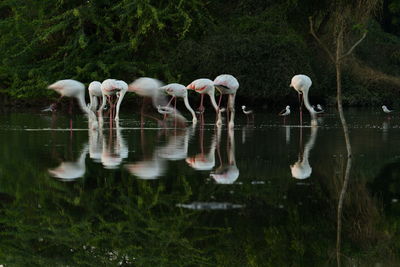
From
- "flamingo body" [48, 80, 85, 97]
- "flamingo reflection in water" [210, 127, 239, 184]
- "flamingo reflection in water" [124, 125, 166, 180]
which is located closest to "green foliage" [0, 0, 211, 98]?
"flamingo body" [48, 80, 85, 97]

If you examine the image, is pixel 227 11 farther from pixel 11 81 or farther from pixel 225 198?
pixel 225 198

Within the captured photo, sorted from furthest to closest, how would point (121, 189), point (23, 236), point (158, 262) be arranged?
1. point (121, 189)
2. point (23, 236)
3. point (158, 262)

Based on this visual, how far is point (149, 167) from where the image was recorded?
9211mm

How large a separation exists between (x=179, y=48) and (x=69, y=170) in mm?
19259

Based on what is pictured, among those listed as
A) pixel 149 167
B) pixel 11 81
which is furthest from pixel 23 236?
pixel 11 81

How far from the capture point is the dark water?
5.14 m

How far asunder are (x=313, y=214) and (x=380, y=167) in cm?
326

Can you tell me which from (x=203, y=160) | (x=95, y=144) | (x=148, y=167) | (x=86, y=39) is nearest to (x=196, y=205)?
(x=148, y=167)

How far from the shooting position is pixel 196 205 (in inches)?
261

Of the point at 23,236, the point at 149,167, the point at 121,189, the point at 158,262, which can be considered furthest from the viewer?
the point at 149,167

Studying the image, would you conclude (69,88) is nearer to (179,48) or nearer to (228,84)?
(228,84)

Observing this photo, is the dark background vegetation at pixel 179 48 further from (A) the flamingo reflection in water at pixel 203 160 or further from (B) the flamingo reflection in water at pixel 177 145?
(A) the flamingo reflection in water at pixel 203 160

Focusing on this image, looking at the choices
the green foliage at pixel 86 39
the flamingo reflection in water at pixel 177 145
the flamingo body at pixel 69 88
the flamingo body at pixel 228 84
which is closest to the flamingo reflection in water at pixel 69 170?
the flamingo reflection in water at pixel 177 145

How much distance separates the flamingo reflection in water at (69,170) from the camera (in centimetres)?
836
